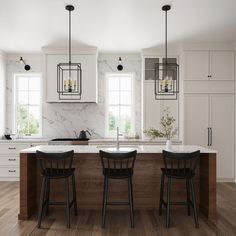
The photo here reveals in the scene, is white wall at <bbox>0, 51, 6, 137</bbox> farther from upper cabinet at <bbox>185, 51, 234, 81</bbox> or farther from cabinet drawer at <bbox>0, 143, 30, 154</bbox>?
upper cabinet at <bbox>185, 51, 234, 81</bbox>

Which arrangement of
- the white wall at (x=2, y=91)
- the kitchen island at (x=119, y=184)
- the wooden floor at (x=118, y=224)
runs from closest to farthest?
the wooden floor at (x=118, y=224) → the kitchen island at (x=119, y=184) → the white wall at (x=2, y=91)

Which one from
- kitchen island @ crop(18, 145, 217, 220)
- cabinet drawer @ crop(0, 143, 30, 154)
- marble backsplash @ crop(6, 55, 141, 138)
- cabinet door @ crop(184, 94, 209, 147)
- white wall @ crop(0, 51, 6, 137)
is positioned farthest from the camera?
marble backsplash @ crop(6, 55, 141, 138)

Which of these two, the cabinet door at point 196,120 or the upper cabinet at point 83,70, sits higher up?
the upper cabinet at point 83,70

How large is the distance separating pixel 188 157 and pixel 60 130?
12.1 ft

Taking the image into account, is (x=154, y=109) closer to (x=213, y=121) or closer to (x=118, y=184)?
(x=213, y=121)

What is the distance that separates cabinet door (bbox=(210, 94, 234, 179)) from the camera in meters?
5.33

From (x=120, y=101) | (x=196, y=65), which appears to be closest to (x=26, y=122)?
(x=120, y=101)

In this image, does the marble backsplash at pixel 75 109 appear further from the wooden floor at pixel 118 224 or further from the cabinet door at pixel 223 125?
the wooden floor at pixel 118 224

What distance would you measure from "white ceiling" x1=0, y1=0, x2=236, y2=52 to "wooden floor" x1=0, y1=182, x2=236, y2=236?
9.51 feet

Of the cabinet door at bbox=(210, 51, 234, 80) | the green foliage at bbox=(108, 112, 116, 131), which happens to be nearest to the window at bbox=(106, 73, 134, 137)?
the green foliage at bbox=(108, 112, 116, 131)

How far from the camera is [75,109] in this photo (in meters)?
6.08

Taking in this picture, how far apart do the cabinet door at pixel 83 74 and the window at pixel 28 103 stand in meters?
0.76

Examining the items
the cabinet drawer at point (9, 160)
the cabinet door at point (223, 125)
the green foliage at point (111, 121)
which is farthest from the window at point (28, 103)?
the cabinet door at point (223, 125)

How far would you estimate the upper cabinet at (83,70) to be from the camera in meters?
5.55
